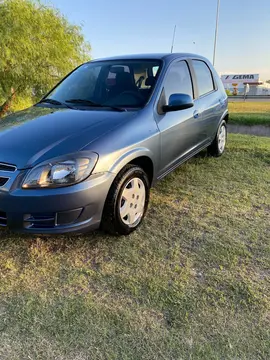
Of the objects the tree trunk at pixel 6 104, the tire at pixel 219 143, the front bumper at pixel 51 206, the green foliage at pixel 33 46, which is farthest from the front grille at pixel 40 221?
the tree trunk at pixel 6 104

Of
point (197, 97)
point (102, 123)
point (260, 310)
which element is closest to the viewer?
point (260, 310)

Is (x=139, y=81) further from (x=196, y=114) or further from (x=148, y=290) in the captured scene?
(x=148, y=290)

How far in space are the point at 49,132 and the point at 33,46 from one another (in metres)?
7.85

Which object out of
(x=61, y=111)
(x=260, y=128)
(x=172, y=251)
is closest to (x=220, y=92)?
(x=61, y=111)

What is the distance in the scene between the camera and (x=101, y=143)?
100 inches

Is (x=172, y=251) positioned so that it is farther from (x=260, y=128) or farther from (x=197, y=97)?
(x=260, y=128)

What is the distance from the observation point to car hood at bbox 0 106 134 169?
244 cm

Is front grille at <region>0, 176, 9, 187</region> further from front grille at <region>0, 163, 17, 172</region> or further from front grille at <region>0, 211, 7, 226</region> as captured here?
front grille at <region>0, 211, 7, 226</region>

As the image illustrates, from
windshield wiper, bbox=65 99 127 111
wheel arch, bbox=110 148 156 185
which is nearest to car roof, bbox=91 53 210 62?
windshield wiper, bbox=65 99 127 111

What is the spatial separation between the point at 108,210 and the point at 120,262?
1.43ft

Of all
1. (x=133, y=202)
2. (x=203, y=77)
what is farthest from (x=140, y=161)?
(x=203, y=77)

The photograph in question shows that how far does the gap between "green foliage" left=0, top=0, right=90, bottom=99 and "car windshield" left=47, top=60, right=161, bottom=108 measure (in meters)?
6.03

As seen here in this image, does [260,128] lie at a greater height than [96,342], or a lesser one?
lesser

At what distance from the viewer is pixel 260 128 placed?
12.9 metres
